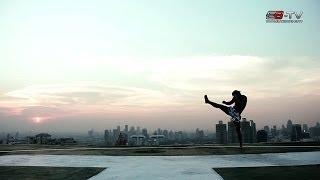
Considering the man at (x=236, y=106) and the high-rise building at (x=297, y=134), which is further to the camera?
the high-rise building at (x=297, y=134)

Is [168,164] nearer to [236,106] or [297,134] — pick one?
[236,106]

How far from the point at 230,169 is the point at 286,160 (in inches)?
121

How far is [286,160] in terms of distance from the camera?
12055 mm

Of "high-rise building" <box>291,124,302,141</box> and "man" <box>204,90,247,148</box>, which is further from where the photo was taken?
"high-rise building" <box>291,124,302,141</box>

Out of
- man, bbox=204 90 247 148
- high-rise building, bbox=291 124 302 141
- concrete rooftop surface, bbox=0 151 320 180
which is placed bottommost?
high-rise building, bbox=291 124 302 141

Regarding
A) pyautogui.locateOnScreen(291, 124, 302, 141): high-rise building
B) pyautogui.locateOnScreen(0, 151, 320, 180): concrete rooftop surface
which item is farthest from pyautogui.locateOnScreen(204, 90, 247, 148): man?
pyautogui.locateOnScreen(291, 124, 302, 141): high-rise building

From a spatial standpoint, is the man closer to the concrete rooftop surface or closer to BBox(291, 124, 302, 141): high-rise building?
the concrete rooftop surface

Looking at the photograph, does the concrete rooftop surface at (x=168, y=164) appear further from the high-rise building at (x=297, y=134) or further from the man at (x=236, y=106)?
the high-rise building at (x=297, y=134)

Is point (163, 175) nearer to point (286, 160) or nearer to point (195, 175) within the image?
point (195, 175)

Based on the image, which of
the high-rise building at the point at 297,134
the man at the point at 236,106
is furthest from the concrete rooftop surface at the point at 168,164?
the high-rise building at the point at 297,134

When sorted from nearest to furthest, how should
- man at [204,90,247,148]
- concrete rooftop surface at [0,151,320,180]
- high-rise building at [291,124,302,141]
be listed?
concrete rooftop surface at [0,151,320,180], man at [204,90,247,148], high-rise building at [291,124,302,141]

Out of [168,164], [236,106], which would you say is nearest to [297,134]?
[236,106]

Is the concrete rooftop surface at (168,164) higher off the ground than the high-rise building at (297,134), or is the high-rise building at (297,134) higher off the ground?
the concrete rooftop surface at (168,164)

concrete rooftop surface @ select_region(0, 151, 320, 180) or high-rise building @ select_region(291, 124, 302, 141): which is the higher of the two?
concrete rooftop surface @ select_region(0, 151, 320, 180)
